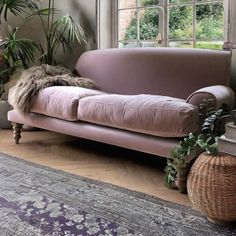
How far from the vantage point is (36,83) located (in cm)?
269

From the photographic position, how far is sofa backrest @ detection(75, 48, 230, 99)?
7.86 feet

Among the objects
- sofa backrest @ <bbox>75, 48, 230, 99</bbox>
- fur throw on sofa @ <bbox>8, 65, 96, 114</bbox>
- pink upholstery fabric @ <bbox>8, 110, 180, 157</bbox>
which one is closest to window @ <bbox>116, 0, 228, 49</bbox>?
sofa backrest @ <bbox>75, 48, 230, 99</bbox>

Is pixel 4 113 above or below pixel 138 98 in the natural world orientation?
below

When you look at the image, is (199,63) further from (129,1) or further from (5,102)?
(5,102)

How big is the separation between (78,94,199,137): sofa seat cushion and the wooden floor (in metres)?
0.29

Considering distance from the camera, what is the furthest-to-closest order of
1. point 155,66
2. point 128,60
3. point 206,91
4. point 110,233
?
point 128,60, point 155,66, point 206,91, point 110,233

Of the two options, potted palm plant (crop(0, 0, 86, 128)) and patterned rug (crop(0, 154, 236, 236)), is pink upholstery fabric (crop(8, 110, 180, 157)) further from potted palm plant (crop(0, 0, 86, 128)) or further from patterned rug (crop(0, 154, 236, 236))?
potted palm plant (crop(0, 0, 86, 128))

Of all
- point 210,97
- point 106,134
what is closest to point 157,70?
point 106,134

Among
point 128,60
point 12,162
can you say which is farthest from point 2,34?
point 12,162

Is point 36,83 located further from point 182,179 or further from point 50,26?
point 182,179

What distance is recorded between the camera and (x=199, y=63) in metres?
2.44

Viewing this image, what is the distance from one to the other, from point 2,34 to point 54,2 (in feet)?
2.31

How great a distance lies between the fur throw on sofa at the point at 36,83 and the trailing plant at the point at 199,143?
1241 mm

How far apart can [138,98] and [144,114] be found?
0.18 m
